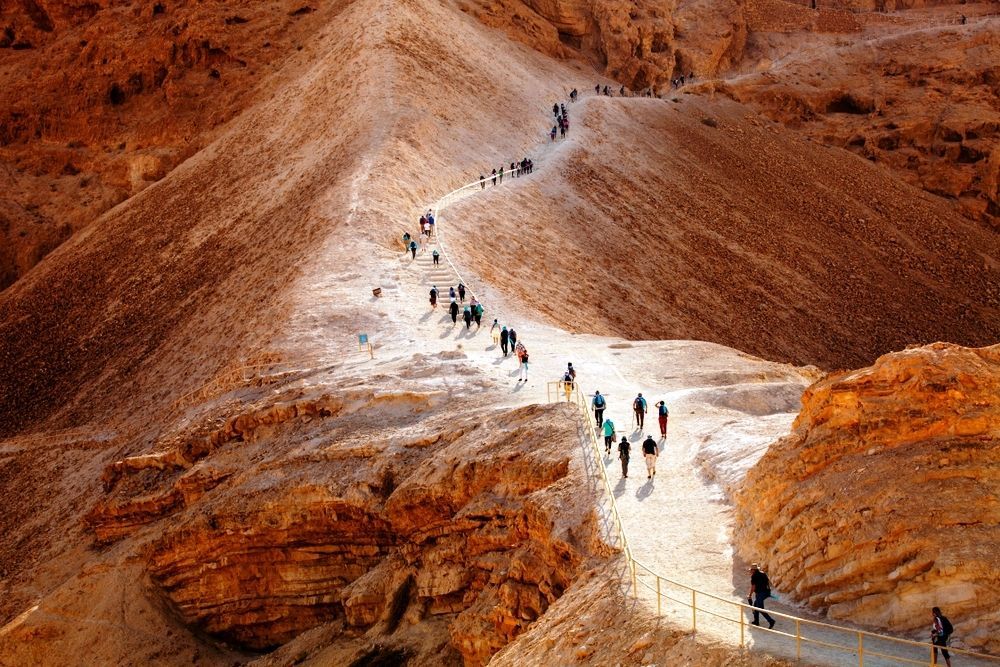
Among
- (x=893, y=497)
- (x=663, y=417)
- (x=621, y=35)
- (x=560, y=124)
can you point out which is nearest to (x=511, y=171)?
(x=560, y=124)

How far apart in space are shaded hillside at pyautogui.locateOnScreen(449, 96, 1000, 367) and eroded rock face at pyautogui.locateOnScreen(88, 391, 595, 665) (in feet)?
40.1

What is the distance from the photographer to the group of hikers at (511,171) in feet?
141

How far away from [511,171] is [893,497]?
110 ft

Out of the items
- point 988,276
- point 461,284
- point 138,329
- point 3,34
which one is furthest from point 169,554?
point 3,34

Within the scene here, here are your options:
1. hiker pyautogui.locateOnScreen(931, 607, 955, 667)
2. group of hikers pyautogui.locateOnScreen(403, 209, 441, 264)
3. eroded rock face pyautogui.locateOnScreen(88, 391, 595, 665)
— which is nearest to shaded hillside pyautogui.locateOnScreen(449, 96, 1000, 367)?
group of hikers pyautogui.locateOnScreen(403, 209, 441, 264)

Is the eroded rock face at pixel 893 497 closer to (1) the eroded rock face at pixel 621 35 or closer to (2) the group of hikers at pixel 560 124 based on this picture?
(2) the group of hikers at pixel 560 124

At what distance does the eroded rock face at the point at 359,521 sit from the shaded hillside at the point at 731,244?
40.1 ft

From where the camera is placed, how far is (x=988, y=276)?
50000mm

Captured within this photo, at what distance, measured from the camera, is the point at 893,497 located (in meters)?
12.9

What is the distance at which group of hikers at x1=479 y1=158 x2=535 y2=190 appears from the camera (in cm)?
4312

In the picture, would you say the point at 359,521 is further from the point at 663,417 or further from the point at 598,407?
the point at 663,417

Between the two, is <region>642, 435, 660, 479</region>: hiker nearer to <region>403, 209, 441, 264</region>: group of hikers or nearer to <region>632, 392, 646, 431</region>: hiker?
<region>632, 392, 646, 431</region>: hiker

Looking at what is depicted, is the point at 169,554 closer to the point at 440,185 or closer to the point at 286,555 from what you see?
the point at 286,555

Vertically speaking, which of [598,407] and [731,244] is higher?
[731,244]
